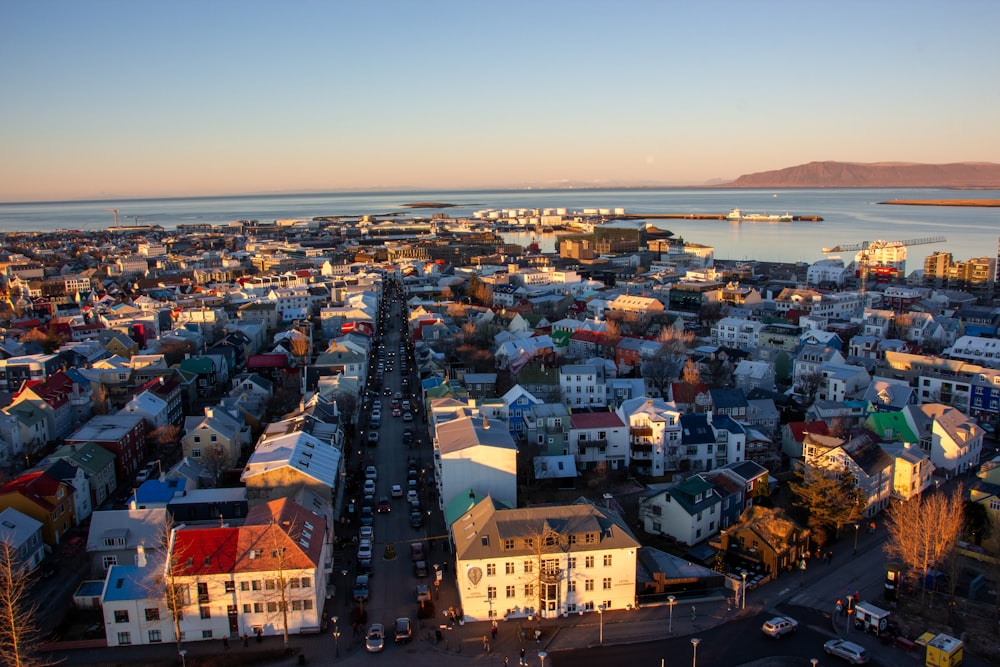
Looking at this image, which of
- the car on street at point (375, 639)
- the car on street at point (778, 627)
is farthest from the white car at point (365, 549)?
the car on street at point (778, 627)

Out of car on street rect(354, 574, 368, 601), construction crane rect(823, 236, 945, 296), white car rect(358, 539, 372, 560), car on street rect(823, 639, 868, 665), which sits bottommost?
car on street rect(823, 639, 868, 665)

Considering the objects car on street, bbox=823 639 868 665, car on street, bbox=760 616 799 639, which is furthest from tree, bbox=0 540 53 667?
car on street, bbox=823 639 868 665

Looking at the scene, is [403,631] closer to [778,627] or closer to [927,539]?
[778,627]

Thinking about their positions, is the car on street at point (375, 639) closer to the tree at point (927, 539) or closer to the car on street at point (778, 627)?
the car on street at point (778, 627)

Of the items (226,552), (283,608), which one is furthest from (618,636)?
(226,552)

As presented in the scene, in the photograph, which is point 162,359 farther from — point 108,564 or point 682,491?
point 682,491

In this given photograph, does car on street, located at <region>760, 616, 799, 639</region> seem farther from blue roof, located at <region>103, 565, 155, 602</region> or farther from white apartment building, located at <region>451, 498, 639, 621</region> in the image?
blue roof, located at <region>103, 565, 155, 602</region>
